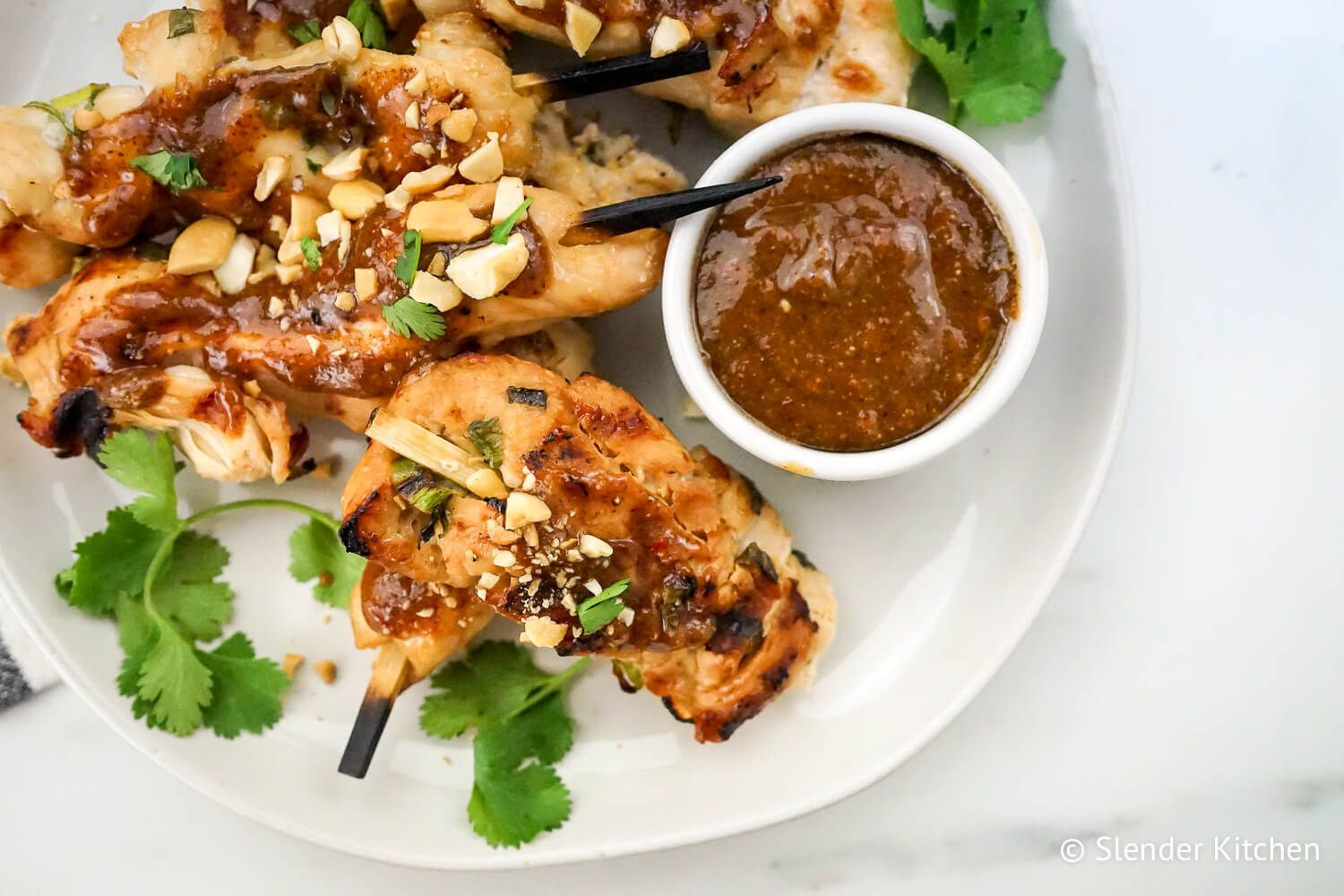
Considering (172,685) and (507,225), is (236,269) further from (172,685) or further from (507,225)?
(172,685)

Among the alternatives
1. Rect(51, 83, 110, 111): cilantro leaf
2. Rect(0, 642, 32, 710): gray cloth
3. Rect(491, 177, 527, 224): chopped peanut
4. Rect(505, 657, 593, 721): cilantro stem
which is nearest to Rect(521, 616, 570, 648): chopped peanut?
Rect(505, 657, 593, 721): cilantro stem

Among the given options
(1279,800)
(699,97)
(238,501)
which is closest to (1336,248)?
(1279,800)

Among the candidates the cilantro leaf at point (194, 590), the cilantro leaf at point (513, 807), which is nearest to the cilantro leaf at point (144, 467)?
the cilantro leaf at point (194, 590)

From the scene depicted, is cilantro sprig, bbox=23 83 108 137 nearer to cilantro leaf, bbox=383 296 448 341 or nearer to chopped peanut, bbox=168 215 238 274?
chopped peanut, bbox=168 215 238 274

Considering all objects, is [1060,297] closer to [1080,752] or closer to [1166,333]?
[1166,333]

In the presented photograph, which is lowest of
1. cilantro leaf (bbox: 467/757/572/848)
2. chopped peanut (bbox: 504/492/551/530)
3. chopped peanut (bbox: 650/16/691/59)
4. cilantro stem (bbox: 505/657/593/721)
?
cilantro leaf (bbox: 467/757/572/848)

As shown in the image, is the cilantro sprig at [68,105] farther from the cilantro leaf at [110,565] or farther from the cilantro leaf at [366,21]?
the cilantro leaf at [110,565]
